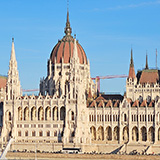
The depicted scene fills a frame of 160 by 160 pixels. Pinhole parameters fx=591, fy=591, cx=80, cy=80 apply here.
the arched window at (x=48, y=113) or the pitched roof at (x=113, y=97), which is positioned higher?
the pitched roof at (x=113, y=97)

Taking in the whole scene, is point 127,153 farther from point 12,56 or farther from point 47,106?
point 12,56

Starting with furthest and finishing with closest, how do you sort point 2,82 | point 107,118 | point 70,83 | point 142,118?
point 2,82 < point 107,118 < point 70,83 < point 142,118

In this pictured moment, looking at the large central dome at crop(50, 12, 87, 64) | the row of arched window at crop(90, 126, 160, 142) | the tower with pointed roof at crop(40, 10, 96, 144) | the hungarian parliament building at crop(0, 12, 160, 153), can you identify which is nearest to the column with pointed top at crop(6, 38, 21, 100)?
the hungarian parliament building at crop(0, 12, 160, 153)

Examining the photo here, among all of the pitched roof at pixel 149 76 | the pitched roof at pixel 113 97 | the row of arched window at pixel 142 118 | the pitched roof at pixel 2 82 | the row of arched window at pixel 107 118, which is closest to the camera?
the row of arched window at pixel 142 118

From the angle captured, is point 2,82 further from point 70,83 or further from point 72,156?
point 72,156

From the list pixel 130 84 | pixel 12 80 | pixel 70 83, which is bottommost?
pixel 70 83

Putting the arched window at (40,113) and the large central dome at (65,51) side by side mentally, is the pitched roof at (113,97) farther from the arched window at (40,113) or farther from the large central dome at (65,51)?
the arched window at (40,113)

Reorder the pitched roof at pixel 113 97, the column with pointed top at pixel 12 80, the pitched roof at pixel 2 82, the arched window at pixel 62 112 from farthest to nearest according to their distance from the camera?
the pitched roof at pixel 2 82
the pitched roof at pixel 113 97
the column with pointed top at pixel 12 80
the arched window at pixel 62 112

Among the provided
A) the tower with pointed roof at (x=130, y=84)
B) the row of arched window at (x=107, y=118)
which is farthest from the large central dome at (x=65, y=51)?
the row of arched window at (x=107, y=118)

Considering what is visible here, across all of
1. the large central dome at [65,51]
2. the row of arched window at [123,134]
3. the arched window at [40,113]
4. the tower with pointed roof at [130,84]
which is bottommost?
the row of arched window at [123,134]

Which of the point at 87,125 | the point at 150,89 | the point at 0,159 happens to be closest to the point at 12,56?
the point at 87,125

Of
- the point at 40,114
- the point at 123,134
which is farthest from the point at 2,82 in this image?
the point at 123,134

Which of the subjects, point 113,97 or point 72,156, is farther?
point 113,97

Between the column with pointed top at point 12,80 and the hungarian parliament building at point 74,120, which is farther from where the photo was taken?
the column with pointed top at point 12,80
